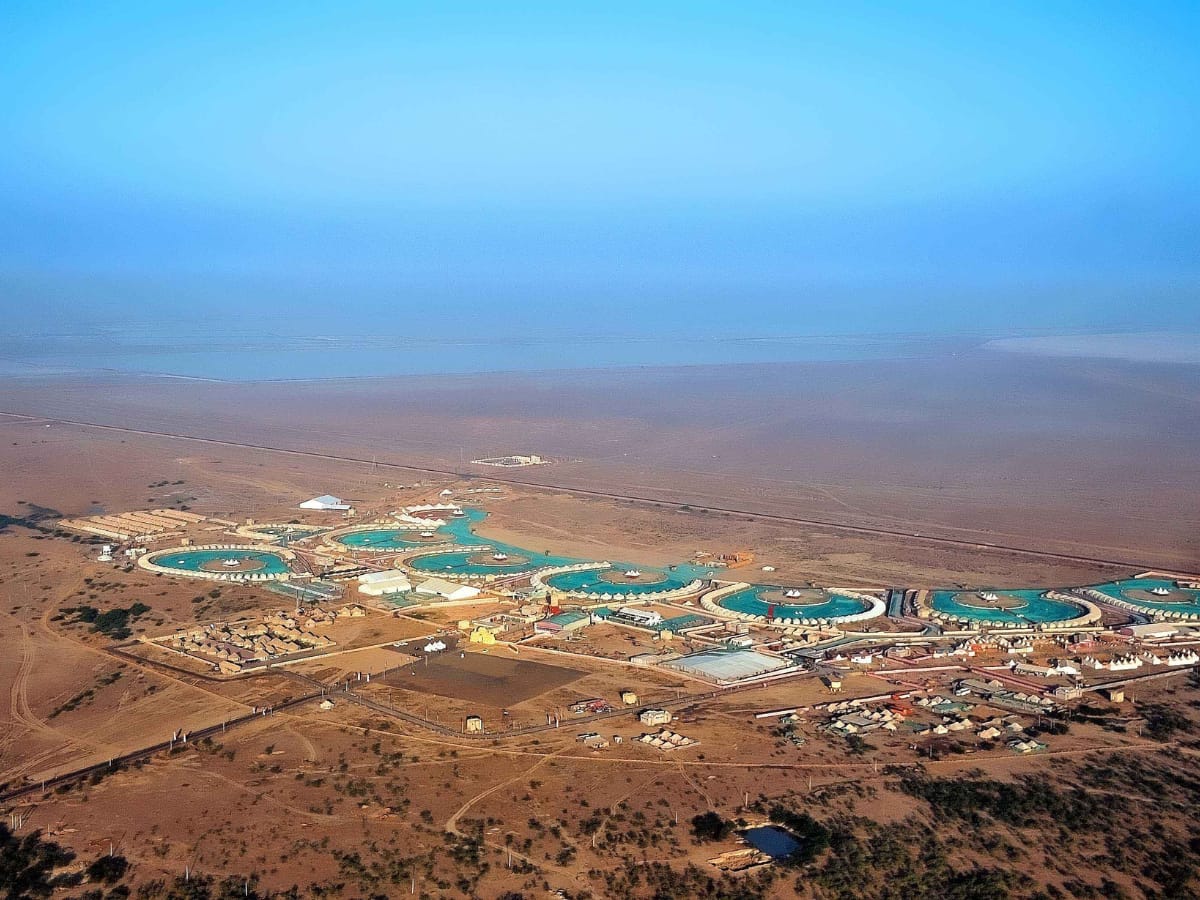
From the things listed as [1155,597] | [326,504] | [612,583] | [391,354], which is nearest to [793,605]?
[612,583]

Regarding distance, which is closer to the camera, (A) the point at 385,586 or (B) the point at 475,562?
(A) the point at 385,586

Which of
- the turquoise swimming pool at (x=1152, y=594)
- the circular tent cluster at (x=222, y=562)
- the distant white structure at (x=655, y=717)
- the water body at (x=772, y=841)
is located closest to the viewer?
the water body at (x=772, y=841)

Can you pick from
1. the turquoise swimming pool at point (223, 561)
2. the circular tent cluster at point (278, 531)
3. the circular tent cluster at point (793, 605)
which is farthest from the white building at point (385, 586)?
the circular tent cluster at point (793, 605)

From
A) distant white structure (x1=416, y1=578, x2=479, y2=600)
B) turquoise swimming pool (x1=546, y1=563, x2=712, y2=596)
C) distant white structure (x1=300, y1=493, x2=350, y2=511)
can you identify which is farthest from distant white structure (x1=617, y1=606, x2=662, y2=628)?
distant white structure (x1=300, y1=493, x2=350, y2=511)

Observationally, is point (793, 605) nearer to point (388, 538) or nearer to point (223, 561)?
point (388, 538)

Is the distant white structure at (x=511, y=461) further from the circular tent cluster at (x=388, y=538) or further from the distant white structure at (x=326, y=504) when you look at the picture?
the circular tent cluster at (x=388, y=538)

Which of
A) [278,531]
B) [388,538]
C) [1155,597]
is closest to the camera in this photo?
[1155,597]
